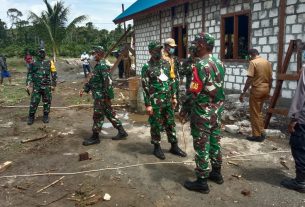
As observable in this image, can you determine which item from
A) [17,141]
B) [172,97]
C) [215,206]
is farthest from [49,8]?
[215,206]

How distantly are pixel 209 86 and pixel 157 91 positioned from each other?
4.80 ft

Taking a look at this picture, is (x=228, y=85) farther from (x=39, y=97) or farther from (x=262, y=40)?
(x=39, y=97)

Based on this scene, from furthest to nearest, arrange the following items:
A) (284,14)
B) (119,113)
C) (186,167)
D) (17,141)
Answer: (119,113) → (284,14) → (17,141) → (186,167)

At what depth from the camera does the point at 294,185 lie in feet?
13.8

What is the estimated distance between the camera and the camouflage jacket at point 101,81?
6102 mm

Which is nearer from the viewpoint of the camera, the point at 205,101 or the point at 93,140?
the point at 205,101

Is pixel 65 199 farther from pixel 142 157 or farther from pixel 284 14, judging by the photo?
pixel 284 14

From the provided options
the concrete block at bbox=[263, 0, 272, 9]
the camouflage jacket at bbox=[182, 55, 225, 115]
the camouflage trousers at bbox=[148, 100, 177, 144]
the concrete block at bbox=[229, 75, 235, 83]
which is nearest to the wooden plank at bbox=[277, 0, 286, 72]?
the concrete block at bbox=[263, 0, 272, 9]

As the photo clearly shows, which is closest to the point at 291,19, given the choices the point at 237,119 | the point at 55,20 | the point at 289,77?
the point at 289,77

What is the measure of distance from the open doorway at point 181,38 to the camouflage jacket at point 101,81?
7235 mm

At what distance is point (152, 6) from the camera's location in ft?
43.0

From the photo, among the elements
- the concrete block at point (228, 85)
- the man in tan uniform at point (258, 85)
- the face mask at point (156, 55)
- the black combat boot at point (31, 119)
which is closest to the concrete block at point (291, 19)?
the man in tan uniform at point (258, 85)

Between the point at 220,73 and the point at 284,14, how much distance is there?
5122 millimetres

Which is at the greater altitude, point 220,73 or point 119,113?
point 220,73
